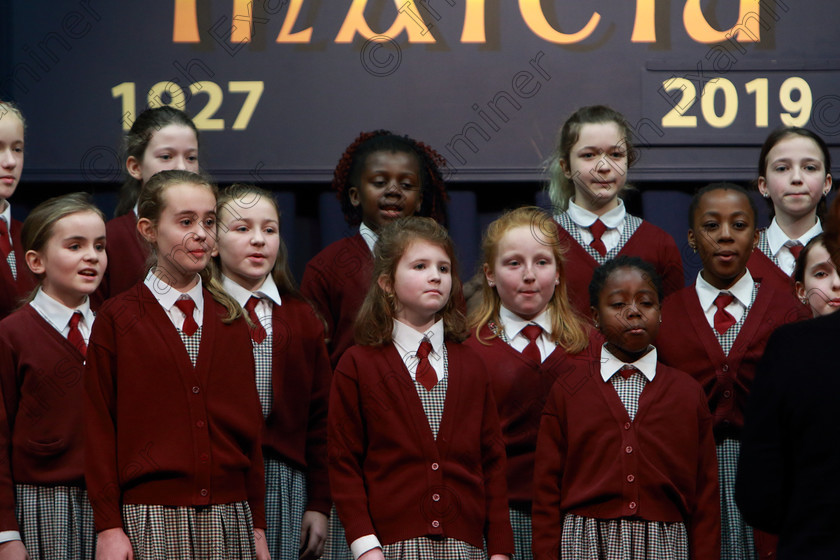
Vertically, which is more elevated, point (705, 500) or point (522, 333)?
point (522, 333)

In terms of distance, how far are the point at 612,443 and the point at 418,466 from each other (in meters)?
0.50

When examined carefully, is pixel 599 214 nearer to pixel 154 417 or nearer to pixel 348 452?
pixel 348 452

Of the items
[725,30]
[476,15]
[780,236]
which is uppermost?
[476,15]

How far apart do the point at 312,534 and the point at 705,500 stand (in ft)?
3.32

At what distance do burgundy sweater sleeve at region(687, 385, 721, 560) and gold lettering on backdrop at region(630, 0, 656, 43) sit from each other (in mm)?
1892

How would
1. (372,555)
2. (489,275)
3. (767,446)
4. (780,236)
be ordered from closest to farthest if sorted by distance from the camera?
(767,446) → (372,555) → (489,275) → (780,236)

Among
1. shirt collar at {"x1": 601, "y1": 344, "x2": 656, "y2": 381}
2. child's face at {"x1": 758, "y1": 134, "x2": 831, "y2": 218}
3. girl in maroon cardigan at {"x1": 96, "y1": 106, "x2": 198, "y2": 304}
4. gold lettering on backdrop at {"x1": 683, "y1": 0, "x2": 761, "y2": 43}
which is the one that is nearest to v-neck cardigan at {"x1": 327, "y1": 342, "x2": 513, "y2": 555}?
shirt collar at {"x1": 601, "y1": 344, "x2": 656, "y2": 381}

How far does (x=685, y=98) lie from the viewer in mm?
4352

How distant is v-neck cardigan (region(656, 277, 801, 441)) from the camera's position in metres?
3.09

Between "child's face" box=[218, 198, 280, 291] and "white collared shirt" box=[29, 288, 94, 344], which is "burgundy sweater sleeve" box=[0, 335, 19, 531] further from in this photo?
"child's face" box=[218, 198, 280, 291]

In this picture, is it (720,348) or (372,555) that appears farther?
(720,348)

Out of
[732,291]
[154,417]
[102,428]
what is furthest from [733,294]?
[102,428]

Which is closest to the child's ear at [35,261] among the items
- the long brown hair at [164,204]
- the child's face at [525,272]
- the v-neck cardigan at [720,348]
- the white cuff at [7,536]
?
the long brown hair at [164,204]

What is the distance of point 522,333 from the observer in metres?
3.08
